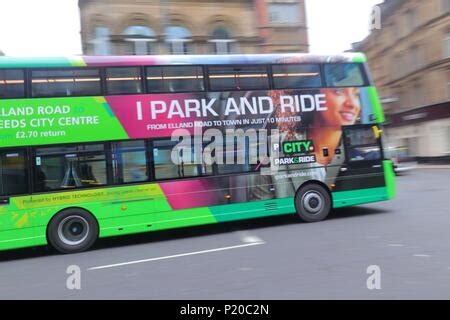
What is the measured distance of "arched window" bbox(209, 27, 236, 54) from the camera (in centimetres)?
2584

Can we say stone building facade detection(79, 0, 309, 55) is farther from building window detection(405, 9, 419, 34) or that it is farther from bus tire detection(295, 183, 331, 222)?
bus tire detection(295, 183, 331, 222)

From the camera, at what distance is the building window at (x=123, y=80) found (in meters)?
9.13

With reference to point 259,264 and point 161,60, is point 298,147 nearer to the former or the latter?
point 161,60

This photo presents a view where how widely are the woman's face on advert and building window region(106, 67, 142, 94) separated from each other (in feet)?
14.1

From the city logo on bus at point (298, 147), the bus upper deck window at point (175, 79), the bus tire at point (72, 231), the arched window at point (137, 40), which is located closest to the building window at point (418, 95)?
the arched window at point (137, 40)

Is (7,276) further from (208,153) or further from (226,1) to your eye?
(226,1)

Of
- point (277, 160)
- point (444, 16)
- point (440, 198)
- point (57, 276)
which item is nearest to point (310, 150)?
point (277, 160)

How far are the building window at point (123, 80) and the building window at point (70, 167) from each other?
1222 mm

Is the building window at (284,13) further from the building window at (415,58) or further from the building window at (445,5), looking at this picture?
the building window at (415,58)

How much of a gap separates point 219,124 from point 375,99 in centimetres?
409

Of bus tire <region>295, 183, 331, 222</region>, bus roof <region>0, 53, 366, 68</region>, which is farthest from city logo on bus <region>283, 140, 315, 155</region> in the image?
bus roof <region>0, 53, 366, 68</region>

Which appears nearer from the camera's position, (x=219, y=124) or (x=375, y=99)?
(x=219, y=124)

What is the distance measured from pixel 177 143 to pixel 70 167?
2.22m
